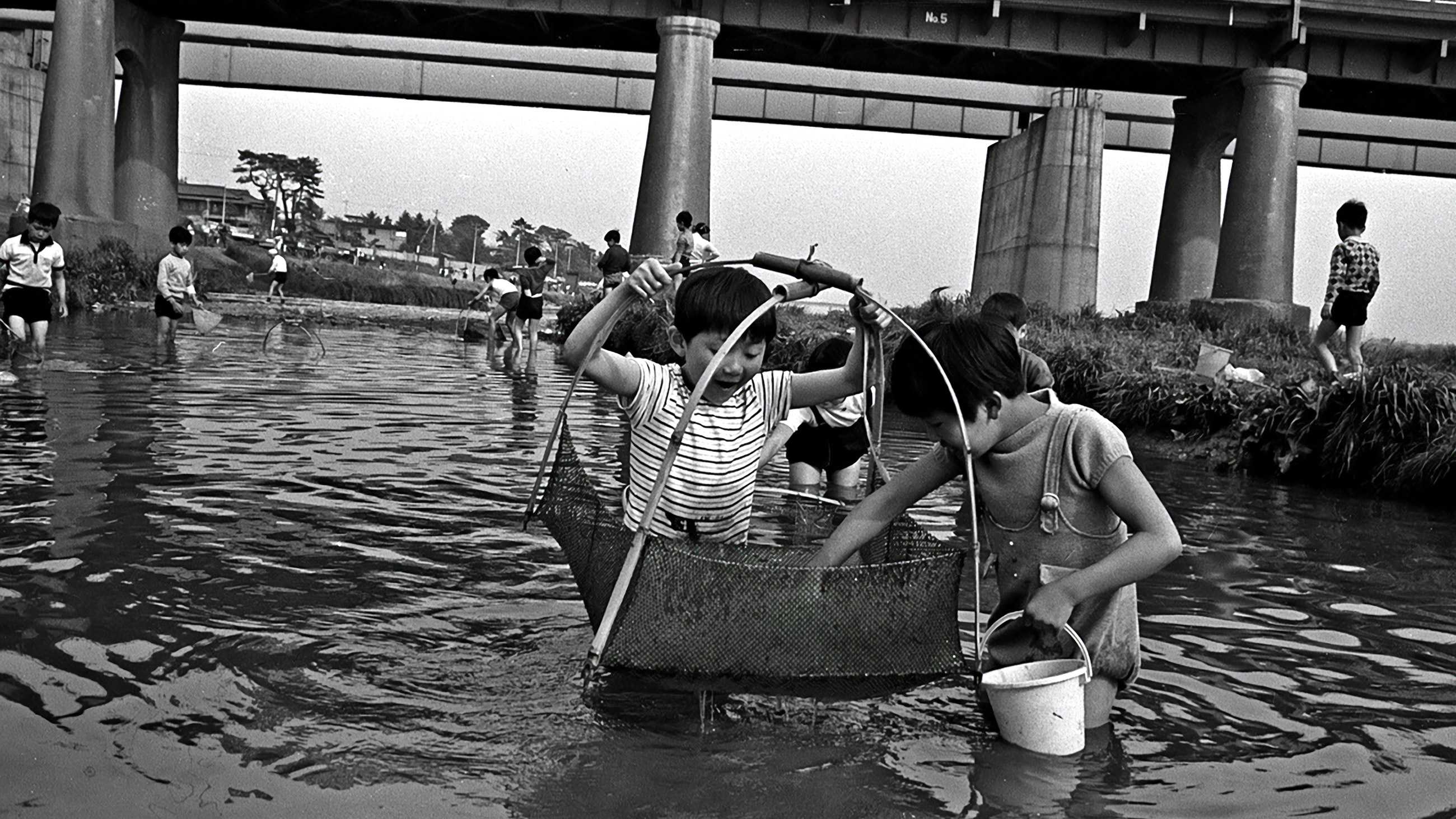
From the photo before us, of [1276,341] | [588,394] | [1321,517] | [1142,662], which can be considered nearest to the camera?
[1142,662]

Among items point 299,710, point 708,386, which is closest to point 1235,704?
point 708,386

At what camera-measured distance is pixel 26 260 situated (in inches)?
593

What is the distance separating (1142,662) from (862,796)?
7.28 ft

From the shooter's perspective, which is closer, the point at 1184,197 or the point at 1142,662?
the point at 1142,662

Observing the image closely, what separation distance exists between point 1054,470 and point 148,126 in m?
37.9

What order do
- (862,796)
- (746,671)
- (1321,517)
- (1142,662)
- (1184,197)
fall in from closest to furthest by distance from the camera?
1. (862,796)
2. (746,671)
3. (1142,662)
4. (1321,517)
5. (1184,197)

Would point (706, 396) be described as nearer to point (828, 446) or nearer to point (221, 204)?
point (828, 446)

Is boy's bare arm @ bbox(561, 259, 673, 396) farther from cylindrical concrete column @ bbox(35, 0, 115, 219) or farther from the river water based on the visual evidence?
cylindrical concrete column @ bbox(35, 0, 115, 219)

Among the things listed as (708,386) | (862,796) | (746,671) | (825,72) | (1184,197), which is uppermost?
(825,72)

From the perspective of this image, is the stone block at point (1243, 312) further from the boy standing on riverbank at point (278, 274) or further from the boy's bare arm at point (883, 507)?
the boy's bare arm at point (883, 507)

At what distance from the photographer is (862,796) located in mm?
4148

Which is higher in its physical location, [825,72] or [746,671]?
[825,72]

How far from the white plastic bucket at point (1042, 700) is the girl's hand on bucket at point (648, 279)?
1.55m

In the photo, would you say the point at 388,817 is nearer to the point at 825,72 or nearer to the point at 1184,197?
the point at 1184,197
